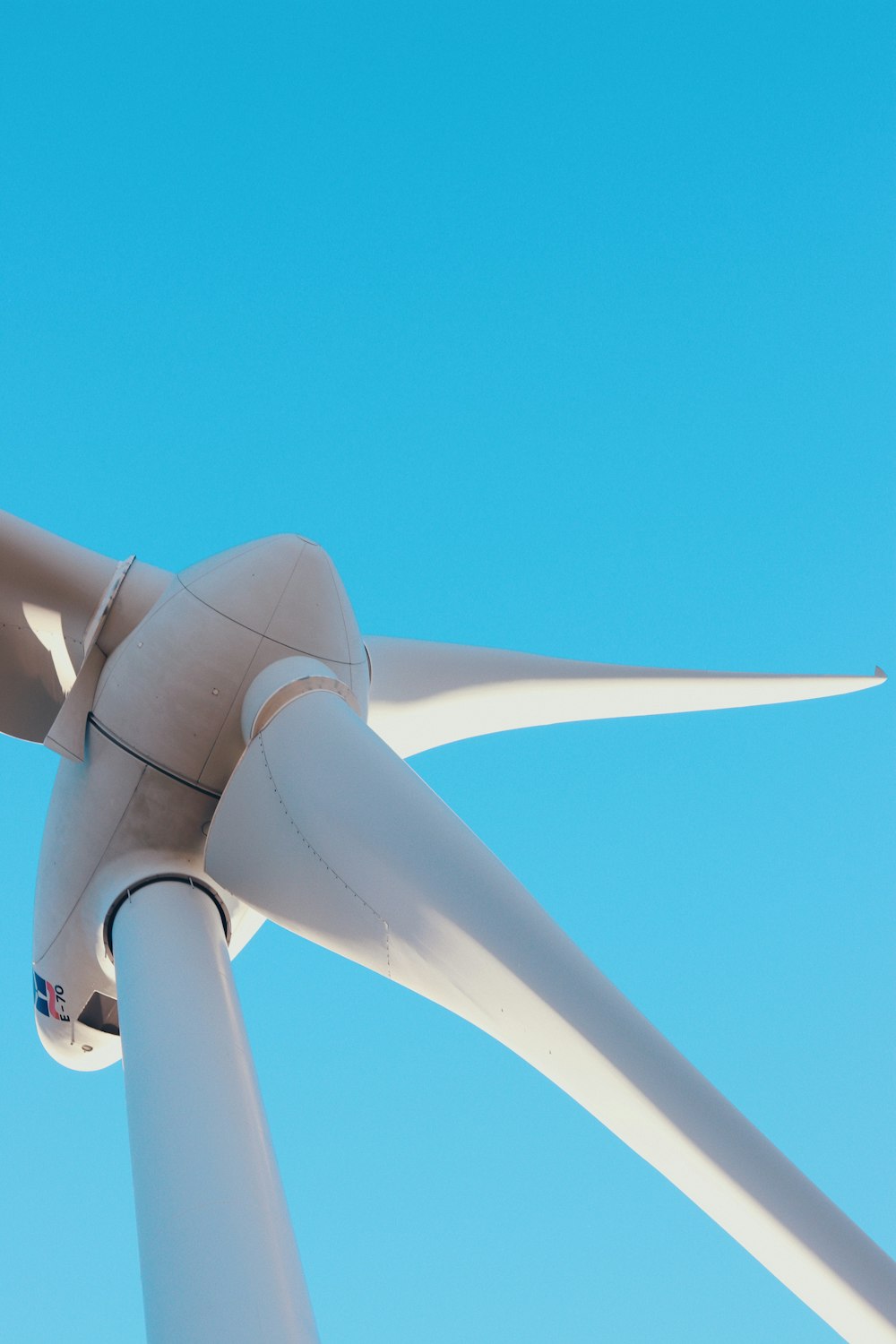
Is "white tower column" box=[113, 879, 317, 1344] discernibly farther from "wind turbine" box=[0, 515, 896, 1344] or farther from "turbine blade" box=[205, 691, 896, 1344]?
"turbine blade" box=[205, 691, 896, 1344]

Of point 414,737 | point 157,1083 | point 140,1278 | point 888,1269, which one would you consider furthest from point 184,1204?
point 414,737

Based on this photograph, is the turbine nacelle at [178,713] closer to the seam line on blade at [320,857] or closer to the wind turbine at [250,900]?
the wind turbine at [250,900]

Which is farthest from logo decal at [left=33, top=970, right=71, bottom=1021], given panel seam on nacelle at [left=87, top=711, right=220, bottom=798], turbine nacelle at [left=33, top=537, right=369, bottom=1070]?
panel seam on nacelle at [left=87, top=711, right=220, bottom=798]

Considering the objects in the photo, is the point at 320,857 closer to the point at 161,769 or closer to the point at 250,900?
the point at 250,900

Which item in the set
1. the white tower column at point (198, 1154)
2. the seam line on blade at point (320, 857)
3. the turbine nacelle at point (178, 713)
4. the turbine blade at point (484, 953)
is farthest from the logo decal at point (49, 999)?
the seam line on blade at point (320, 857)

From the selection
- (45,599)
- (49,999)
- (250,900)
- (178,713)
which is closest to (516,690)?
(178,713)

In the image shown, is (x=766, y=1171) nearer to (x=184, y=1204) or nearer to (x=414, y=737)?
(x=184, y=1204)
